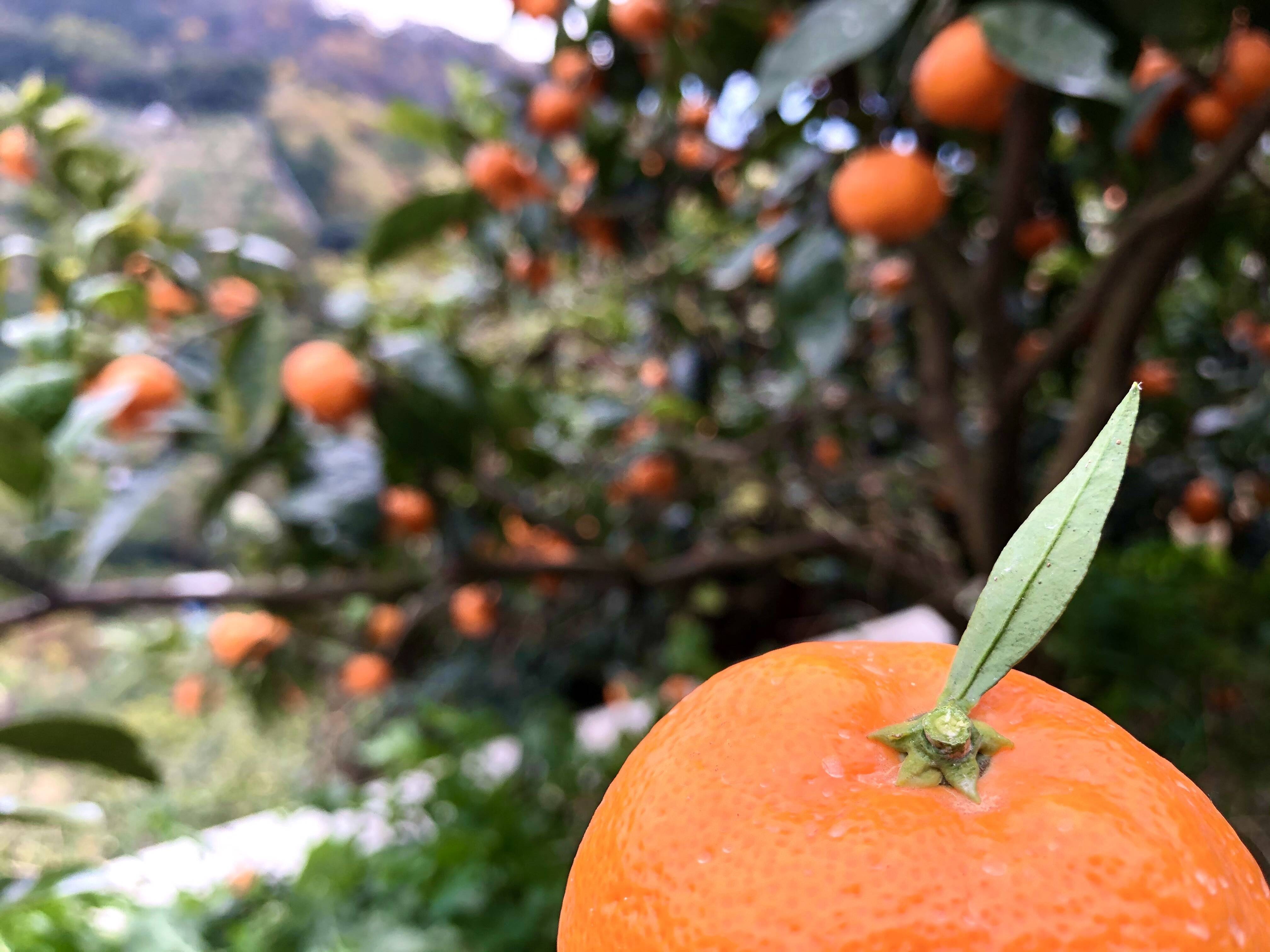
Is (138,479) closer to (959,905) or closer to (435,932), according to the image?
(435,932)

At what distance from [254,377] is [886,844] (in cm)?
69

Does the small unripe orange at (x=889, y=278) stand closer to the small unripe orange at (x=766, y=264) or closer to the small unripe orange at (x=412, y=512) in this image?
the small unripe orange at (x=766, y=264)

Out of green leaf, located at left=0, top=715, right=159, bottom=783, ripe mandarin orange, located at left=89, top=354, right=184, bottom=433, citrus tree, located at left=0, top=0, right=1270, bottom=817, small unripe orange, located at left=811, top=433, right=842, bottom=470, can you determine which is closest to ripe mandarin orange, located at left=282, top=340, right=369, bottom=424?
citrus tree, located at left=0, top=0, right=1270, bottom=817

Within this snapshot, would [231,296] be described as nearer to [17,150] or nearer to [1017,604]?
[17,150]

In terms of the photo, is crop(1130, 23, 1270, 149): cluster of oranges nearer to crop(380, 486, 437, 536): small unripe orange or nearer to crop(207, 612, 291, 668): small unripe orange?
crop(380, 486, 437, 536): small unripe orange

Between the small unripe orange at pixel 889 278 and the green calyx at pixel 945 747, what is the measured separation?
97 centimetres

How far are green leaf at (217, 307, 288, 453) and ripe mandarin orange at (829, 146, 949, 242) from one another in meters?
0.49

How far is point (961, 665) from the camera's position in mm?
156

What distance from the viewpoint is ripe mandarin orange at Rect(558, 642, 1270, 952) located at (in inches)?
5.5

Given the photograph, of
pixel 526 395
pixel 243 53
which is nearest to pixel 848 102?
pixel 526 395

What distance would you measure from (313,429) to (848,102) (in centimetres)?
67

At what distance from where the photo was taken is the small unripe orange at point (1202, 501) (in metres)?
1.16

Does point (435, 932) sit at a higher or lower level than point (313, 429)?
lower

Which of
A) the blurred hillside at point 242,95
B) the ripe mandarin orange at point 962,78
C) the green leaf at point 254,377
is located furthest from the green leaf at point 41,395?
the blurred hillside at point 242,95
